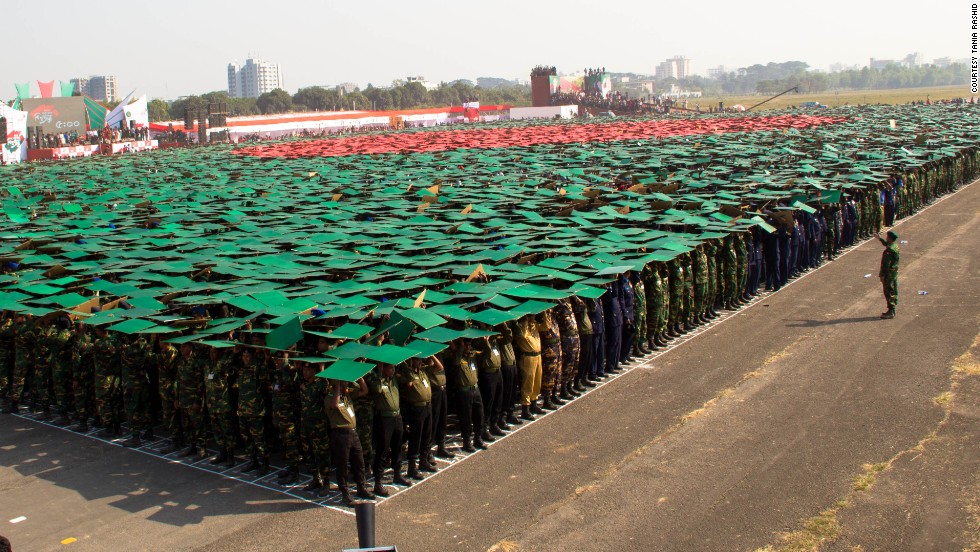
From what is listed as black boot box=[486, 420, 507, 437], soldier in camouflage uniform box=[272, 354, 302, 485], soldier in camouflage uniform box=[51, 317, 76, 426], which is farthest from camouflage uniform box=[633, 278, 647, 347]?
soldier in camouflage uniform box=[51, 317, 76, 426]

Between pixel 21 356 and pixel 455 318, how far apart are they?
5.58 metres

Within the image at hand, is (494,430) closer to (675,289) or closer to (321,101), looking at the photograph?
(675,289)

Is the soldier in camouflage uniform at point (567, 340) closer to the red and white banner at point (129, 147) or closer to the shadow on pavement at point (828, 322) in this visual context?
the shadow on pavement at point (828, 322)

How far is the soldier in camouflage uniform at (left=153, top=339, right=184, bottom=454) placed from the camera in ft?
33.9

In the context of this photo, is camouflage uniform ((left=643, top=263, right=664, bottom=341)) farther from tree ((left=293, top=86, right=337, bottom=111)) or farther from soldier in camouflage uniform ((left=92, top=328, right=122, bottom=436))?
tree ((left=293, top=86, right=337, bottom=111))

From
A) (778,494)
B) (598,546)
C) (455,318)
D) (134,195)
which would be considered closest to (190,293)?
(455,318)

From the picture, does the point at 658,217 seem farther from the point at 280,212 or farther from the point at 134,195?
the point at 134,195

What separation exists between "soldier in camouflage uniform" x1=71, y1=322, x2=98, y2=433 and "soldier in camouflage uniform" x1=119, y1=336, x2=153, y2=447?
0.64 metres

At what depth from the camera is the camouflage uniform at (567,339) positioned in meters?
11.7

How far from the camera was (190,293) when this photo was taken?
1207 cm

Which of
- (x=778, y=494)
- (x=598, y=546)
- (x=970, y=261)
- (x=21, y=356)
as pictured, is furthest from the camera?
(x=970, y=261)

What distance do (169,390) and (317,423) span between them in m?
2.16

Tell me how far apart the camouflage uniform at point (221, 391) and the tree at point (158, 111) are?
280ft

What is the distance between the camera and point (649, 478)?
30.1 ft
